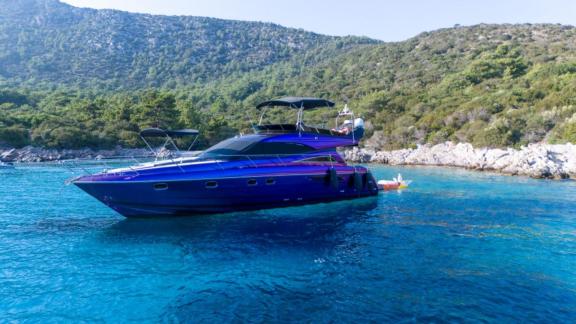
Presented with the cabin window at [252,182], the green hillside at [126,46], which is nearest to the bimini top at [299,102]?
the cabin window at [252,182]

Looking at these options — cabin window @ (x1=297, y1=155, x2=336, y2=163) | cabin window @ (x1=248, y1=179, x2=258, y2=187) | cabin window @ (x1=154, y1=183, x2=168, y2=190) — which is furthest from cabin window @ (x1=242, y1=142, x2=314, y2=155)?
cabin window @ (x1=154, y1=183, x2=168, y2=190)

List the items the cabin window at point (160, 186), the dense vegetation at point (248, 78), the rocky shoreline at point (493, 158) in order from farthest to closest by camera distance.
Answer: the dense vegetation at point (248, 78) < the rocky shoreline at point (493, 158) < the cabin window at point (160, 186)

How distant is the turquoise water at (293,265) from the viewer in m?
6.61

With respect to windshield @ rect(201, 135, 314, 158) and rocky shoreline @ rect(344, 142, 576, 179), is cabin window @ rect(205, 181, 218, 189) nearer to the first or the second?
windshield @ rect(201, 135, 314, 158)

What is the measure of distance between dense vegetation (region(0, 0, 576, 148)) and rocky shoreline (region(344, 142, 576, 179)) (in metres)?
2.96

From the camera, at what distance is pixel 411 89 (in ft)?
215

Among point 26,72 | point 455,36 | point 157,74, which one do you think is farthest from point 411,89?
point 26,72

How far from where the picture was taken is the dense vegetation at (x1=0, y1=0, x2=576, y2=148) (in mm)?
43875

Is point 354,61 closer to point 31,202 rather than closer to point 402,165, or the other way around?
point 402,165

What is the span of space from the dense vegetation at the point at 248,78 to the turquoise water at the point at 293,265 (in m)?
26.8

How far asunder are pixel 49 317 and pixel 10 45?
149992 mm

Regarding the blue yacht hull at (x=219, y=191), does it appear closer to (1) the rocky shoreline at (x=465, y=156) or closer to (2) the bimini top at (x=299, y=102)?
(2) the bimini top at (x=299, y=102)

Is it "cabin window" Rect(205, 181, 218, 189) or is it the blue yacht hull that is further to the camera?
"cabin window" Rect(205, 181, 218, 189)

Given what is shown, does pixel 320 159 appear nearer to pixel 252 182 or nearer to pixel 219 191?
pixel 252 182
